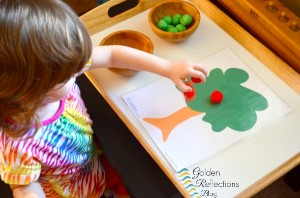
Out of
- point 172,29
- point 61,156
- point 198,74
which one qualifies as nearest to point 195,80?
point 198,74

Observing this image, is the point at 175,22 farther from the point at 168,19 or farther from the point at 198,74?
the point at 198,74

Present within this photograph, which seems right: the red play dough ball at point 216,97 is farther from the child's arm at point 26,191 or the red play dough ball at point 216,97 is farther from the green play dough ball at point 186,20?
the child's arm at point 26,191

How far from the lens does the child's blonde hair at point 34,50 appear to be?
1.57ft

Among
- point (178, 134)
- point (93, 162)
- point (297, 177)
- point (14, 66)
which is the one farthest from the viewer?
point (297, 177)

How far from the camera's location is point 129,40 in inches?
34.2

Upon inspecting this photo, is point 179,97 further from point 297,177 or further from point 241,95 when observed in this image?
point 297,177

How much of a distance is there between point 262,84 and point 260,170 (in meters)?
0.19

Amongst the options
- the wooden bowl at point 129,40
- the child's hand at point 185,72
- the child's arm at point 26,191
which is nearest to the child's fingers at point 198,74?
the child's hand at point 185,72

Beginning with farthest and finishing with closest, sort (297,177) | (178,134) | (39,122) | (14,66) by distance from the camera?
(297,177)
(178,134)
(39,122)
(14,66)

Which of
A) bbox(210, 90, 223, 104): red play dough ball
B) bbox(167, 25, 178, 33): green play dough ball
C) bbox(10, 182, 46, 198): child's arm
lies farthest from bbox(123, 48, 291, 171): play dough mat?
bbox(10, 182, 46, 198): child's arm

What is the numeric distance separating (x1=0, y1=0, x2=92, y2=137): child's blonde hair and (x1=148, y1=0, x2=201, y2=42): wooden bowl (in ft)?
1.03

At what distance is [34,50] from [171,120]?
1.11ft

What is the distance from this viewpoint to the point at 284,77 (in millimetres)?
771

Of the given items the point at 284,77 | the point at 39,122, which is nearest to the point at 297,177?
the point at 284,77
